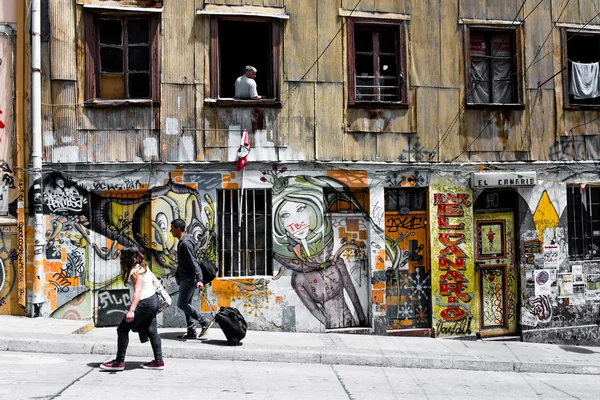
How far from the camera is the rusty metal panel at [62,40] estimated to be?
449 inches

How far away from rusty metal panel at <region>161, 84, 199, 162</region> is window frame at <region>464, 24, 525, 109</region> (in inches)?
195

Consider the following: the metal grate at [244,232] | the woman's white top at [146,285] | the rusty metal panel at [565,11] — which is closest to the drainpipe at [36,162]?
the metal grate at [244,232]

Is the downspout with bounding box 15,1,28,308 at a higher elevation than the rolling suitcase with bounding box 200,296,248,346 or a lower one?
higher

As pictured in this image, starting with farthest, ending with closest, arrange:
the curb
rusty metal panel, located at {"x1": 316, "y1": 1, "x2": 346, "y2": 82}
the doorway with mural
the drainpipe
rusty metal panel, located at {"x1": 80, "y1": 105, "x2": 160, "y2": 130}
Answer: the doorway with mural, rusty metal panel, located at {"x1": 316, "y1": 1, "x2": 346, "y2": 82}, rusty metal panel, located at {"x1": 80, "y1": 105, "x2": 160, "y2": 130}, the drainpipe, the curb

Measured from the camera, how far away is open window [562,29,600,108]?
13.4 metres

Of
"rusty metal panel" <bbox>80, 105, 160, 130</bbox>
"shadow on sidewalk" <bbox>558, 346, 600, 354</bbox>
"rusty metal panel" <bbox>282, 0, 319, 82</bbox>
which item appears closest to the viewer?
"rusty metal panel" <bbox>80, 105, 160, 130</bbox>

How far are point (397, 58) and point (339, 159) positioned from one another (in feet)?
6.96

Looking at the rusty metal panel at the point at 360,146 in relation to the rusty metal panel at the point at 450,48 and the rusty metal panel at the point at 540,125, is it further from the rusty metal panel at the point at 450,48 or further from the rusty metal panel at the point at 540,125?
the rusty metal panel at the point at 540,125

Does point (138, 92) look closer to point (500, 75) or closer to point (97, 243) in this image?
point (97, 243)

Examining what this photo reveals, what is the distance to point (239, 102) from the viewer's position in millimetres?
11922

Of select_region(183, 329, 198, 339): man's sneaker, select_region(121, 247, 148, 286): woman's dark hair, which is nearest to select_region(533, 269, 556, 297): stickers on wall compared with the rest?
select_region(183, 329, 198, 339): man's sneaker

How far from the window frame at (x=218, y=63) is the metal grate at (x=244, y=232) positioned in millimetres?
1483

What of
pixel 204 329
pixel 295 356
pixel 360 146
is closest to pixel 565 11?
pixel 360 146

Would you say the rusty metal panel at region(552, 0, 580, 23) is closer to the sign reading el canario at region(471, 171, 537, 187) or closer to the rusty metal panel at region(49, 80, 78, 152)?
the sign reading el canario at region(471, 171, 537, 187)
